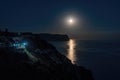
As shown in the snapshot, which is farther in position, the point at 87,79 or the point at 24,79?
the point at 87,79

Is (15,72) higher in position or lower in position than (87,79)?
higher

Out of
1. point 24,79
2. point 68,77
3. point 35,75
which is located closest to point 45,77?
point 35,75

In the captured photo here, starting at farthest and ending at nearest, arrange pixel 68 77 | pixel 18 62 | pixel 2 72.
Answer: pixel 68 77
pixel 18 62
pixel 2 72

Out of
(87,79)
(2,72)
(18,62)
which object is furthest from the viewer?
(87,79)

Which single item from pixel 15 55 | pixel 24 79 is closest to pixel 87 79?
pixel 15 55

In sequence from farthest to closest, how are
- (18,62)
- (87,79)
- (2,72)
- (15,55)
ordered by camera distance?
(87,79), (15,55), (18,62), (2,72)

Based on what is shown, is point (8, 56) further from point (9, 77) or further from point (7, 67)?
point (9, 77)

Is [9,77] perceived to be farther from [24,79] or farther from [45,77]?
[45,77]

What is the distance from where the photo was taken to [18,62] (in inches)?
1547

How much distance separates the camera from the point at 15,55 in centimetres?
4559

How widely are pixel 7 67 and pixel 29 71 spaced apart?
12.0ft

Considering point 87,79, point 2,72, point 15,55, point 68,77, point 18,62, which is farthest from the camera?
point 87,79

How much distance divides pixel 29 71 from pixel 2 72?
4269 millimetres

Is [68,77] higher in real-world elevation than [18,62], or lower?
lower
